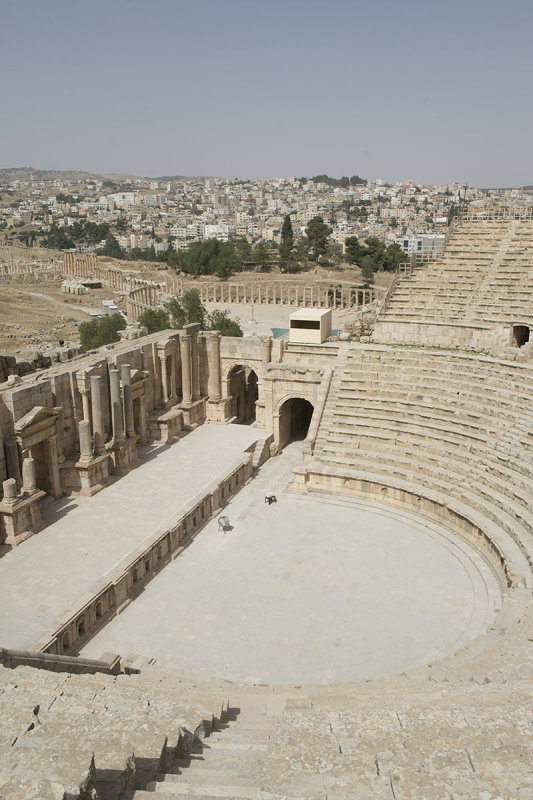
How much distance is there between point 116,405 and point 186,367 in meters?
5.73

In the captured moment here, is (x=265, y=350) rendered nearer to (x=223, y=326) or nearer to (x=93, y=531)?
(x=223, y=326)

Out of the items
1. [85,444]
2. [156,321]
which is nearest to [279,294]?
[156,321]

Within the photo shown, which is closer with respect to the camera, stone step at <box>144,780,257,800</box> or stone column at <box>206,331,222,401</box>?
stone step at <box>144,780,257,800</box>

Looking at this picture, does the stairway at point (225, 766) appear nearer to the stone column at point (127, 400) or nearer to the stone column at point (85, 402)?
the stone column at point (85, 402)

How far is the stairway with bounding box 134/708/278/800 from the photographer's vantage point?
7145 millimetres

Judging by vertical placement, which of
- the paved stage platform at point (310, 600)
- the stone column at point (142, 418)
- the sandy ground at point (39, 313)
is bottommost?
the sandy ground at point (39, 313)

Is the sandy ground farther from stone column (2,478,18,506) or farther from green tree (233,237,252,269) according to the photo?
stone column (2,478,18,506)

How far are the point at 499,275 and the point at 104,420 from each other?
18.5 metres

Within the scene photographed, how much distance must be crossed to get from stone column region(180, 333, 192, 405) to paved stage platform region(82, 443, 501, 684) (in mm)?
7743

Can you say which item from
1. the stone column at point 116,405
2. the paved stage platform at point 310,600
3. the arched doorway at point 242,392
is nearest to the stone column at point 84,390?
the stone column at point 116,405

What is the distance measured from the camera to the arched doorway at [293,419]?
2639cm

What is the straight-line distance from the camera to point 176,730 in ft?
27.3

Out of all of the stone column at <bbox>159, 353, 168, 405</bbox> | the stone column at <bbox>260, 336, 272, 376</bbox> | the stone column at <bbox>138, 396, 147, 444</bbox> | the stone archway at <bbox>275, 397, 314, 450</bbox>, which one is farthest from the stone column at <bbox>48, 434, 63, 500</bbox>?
the stone column at <bbox>260, 336, 272, 376</bbox>

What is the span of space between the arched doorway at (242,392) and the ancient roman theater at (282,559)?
0.14 metres
